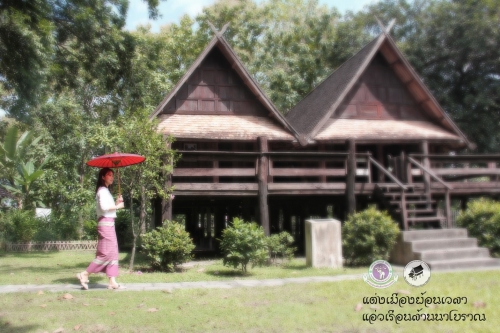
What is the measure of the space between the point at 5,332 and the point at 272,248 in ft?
24.1

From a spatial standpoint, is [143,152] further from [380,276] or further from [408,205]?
[408,205]

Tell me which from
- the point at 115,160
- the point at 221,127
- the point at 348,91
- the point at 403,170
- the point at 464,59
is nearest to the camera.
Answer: the point at 115,160

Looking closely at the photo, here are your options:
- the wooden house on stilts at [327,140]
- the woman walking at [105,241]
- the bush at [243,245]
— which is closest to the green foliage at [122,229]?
the wooden house on stilts at [327,140]

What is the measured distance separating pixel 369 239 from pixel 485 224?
3.27 meters

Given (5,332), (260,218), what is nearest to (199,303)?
(5,332)

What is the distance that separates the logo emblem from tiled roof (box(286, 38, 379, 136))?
7402 mm

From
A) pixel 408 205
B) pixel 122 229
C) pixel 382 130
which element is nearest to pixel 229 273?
pixel 408 205

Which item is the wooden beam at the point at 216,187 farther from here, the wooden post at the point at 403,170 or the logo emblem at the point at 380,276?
the logo emblem at the point at 380,276

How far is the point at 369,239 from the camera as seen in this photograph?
10.4 m

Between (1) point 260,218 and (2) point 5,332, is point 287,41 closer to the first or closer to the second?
(1) point 260,218

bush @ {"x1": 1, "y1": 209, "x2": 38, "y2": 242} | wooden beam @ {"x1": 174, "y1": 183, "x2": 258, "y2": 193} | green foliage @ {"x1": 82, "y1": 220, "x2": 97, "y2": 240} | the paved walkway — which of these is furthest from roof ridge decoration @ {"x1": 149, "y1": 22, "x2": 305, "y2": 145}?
green foliage @ {"x1": 82, "y1": 220, "x2": 97, "y2": 240}

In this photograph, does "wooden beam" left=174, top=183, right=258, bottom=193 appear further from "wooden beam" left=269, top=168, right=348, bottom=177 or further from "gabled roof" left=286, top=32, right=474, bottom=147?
"gabled roof" left=286, top=32, right=474, bottom=147

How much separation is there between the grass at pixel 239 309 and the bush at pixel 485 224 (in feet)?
12.6

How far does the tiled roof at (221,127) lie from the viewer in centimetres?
1416
